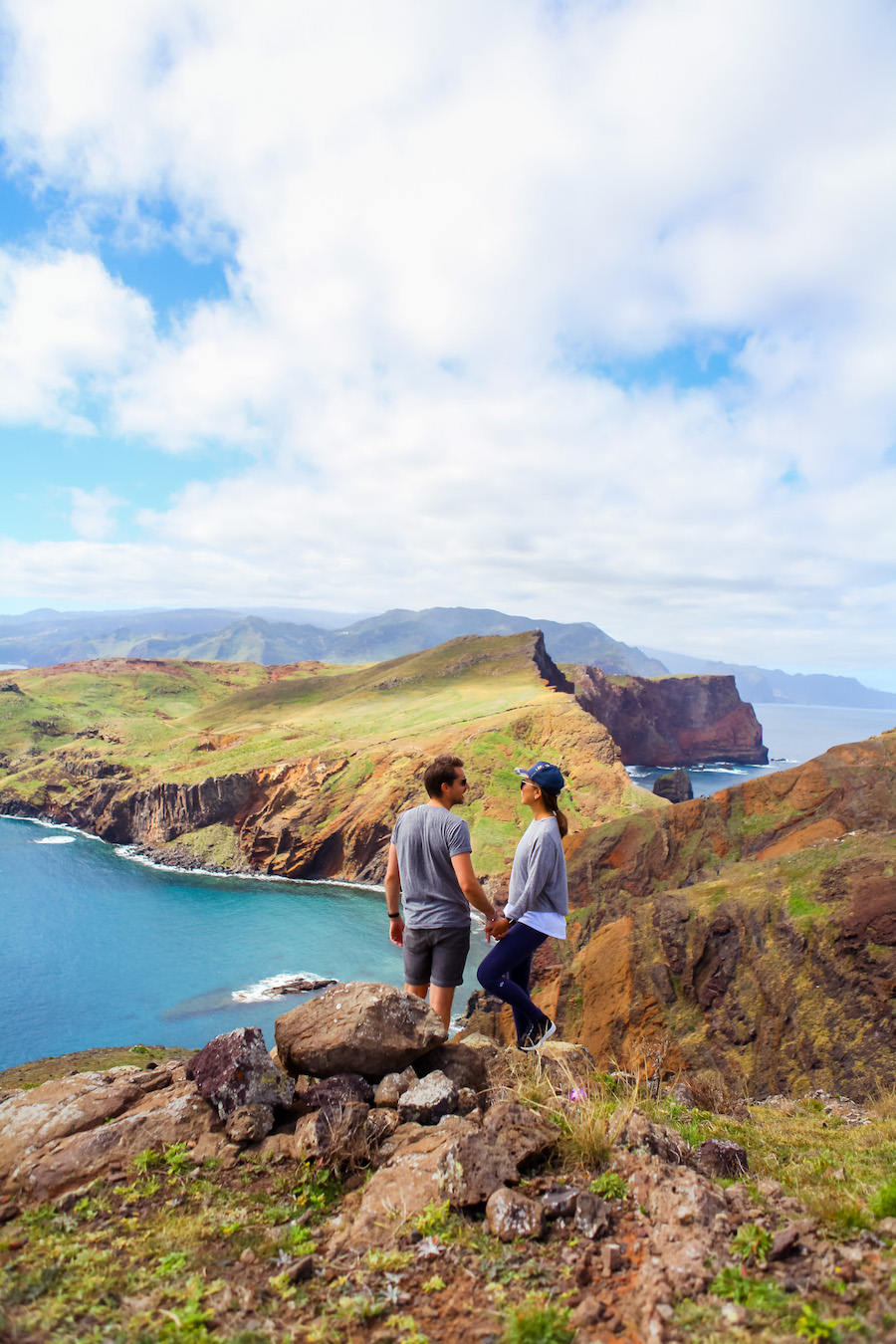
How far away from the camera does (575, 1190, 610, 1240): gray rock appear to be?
4.30 m

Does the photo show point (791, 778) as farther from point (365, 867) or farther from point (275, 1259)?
point (365, 867)

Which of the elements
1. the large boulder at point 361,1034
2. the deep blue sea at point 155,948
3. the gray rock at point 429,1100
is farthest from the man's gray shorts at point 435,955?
the deep blue sea at point 155,948

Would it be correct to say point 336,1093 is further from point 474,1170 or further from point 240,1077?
point 474,1170

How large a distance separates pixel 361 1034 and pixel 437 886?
163 cm

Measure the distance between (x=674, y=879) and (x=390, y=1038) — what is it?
36.0 meters

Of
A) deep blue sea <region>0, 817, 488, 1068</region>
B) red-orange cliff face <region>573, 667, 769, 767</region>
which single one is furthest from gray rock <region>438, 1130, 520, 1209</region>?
red-orange cliff face <region>573, 667, 769, 767</region>

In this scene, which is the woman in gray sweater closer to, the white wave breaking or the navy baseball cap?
the navy baseball cap

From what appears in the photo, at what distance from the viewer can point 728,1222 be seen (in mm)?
4230

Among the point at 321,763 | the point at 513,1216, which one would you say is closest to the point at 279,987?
the point at 321,763

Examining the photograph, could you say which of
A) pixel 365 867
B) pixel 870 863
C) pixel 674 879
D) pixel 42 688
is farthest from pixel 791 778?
pixel 42 688

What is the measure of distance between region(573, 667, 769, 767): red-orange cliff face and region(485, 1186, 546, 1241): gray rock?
161 metres

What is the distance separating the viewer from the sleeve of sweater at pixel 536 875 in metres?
6.77

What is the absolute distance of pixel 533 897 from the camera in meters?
6.80

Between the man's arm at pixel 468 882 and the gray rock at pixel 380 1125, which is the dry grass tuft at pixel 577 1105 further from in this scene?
the man's arm at pixel 468 882
